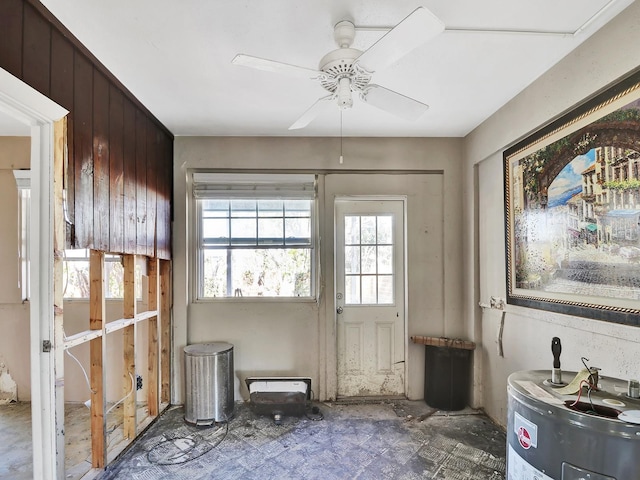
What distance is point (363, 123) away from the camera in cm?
322

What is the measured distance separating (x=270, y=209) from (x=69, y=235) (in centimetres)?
186

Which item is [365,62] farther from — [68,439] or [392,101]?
[68,439]

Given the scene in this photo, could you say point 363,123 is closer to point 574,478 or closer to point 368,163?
point 368,163

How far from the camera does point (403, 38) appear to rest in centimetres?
138

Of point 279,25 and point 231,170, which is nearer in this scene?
point 279,25

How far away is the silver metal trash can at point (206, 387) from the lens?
3023 mm

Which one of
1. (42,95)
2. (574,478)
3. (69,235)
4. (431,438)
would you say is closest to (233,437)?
(431,438)

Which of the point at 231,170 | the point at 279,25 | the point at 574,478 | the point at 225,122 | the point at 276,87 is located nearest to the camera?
the point at 574,478

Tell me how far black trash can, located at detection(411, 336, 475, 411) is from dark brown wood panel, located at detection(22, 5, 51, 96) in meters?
3.28

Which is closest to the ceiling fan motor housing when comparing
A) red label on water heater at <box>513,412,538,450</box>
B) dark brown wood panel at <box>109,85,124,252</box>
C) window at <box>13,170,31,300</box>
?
dark brown wood panel at <box>109,85,124,252</box>

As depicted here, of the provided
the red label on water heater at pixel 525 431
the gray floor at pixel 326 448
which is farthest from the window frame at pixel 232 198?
the red label on water heater at pixel 525 431

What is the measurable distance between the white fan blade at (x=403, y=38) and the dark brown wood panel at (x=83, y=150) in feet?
5.18

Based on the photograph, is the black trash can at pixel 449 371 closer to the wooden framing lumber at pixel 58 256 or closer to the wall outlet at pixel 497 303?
the wall outlet at pixel 497 303

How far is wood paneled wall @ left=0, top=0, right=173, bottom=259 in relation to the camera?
65.4 inches
